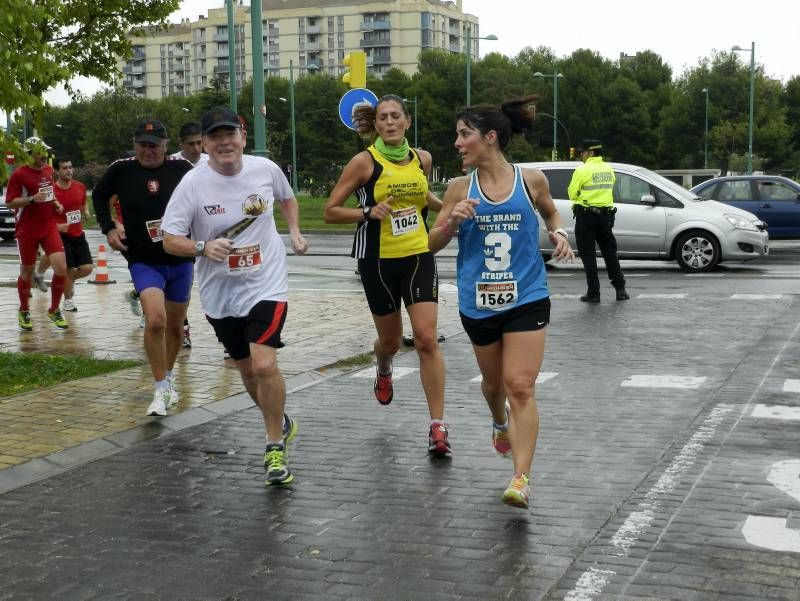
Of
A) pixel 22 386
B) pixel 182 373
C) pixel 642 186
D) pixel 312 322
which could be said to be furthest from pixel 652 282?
pixel 22 386

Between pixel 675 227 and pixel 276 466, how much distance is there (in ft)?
45.4

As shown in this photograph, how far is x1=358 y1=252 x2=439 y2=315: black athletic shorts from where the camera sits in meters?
6.98

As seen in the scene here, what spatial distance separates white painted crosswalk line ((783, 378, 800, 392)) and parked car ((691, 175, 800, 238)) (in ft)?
51.9

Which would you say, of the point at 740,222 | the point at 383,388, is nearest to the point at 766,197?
the point at 740,222

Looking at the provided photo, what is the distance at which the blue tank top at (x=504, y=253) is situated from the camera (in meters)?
5.74

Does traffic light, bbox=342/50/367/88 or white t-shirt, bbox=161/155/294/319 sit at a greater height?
traffic light, bbox=342/50/367/88

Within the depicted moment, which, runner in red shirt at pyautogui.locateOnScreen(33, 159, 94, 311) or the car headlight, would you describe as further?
the car headlight

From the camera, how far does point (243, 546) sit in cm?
508

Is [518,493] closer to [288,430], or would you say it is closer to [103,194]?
[288,430]

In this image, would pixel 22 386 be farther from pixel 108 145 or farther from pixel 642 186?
pixel 108 145

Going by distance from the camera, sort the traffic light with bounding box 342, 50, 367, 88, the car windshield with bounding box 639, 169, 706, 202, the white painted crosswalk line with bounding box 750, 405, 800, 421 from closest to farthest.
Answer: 1. the white painted crosswalk line with bounding box 750, 405, 800, 421
2. the traffic light with bounding box 342, 50, 367, 88
3. the car windshield with bounding box 639, 169, 706, 202

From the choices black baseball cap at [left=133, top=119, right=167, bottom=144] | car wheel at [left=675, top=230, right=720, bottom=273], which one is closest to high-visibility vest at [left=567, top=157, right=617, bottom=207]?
car wheel at [left=675, top=230, right=720, bottom=273]

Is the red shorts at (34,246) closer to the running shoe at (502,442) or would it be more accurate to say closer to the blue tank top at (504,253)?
the running shoe at (502,442)

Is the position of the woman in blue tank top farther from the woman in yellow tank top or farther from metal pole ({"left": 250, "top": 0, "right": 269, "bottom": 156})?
metal pole ({"left": 250, "top": 0, "right": 269, "bottom": 156})
